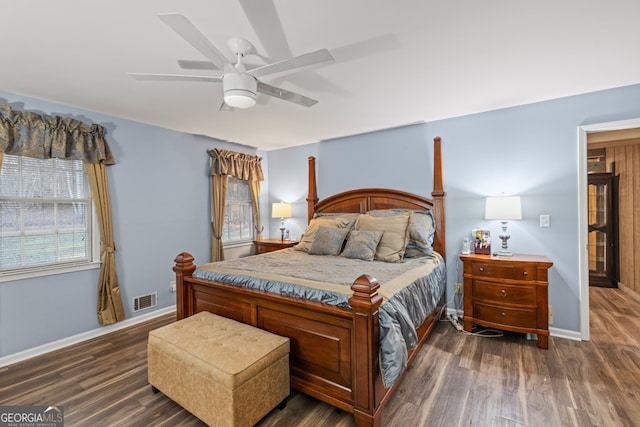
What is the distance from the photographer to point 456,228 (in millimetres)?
3492

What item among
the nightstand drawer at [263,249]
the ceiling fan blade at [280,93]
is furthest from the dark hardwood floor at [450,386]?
the ceiling fan blade at [280,93]

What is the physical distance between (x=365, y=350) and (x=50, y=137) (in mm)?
3409

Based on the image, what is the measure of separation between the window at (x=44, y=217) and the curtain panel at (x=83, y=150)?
133mm

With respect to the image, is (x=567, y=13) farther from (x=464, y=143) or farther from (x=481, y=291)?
(x=481, y=291)

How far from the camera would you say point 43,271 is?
9.30ft

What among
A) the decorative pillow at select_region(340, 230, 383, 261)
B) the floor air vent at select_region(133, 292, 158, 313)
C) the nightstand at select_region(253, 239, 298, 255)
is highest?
the decorative pillow at select_region(340, 230, 383, 261)

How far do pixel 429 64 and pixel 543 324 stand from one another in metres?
2.50

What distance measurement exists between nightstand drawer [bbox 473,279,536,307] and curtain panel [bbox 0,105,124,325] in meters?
3.85

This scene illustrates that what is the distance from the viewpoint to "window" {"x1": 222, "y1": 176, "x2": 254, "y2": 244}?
A: 4.68 meters

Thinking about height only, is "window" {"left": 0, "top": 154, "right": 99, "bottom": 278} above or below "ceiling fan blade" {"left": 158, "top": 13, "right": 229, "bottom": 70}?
below

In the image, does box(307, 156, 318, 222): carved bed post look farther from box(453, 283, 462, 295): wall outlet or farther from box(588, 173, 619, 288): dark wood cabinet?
box(588, 173, 619, 288): dark wood cabinet

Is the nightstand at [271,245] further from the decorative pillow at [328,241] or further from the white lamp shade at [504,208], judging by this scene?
the white lamp shade at [504,208]

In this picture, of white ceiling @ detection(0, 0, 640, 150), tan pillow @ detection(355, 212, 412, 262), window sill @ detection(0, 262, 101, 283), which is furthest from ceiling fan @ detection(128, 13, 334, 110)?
window sill @ detection(0, 262, 101, 283)

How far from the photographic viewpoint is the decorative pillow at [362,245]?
3043 mm
